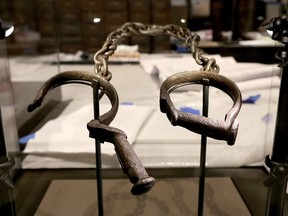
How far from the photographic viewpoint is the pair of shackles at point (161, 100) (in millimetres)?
309

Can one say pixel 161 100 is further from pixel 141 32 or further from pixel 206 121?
pixel 141 32

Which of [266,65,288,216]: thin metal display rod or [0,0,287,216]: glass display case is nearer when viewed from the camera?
[266,65,288,216]: thin metal display rod

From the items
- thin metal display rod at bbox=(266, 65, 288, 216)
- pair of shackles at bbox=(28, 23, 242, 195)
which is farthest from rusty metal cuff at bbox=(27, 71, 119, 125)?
thin metal display rod at bbox=(266, 65, 288, 216)

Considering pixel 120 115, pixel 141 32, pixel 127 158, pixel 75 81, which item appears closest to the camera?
pixel 127 158

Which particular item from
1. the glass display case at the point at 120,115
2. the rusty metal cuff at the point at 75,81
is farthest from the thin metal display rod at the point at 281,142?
the rusty metal cuff at the point at 75,81

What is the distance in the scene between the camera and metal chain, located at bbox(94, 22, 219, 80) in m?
0.47

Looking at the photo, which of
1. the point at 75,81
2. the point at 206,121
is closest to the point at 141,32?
the point at 75,81

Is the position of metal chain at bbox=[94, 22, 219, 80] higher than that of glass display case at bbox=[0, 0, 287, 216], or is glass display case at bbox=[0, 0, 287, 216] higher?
metal chain at bbox=[94, 22, 219, 80]

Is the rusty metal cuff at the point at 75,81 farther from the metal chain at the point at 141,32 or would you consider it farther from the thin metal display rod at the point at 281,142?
the thin metal display rod at the point at 281,142

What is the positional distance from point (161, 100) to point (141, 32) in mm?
238

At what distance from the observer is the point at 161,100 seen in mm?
365

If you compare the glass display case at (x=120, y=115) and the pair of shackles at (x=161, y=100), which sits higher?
the pair of shackles at (x=161, y=100)

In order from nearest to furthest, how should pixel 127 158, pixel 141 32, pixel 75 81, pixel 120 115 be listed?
pixel 127 158 → pixel 75 81 → pixel 141 32 → pixel 120 115

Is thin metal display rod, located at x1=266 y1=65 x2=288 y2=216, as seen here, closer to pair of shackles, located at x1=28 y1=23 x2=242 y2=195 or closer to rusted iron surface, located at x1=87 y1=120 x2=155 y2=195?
pair of shackles, located at x1=28 y1=23 x2=242 y2=195
